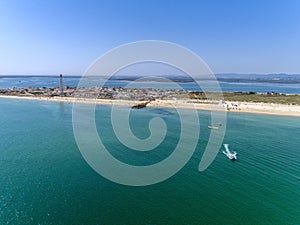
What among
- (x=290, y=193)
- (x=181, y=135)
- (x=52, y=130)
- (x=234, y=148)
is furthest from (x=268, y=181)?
(x=52, y=130)

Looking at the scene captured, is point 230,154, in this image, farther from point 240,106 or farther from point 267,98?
point 267,98

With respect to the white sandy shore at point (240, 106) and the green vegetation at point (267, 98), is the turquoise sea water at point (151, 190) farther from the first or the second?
the green vegetation at point (267, 98)

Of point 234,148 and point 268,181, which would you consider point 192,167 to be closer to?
point 268,181

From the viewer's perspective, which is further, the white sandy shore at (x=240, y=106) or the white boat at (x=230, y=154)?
the white sandy shore at (x=240, y=106)

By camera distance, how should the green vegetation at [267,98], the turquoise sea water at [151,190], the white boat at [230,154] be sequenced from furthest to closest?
the green vegetation at [267,98]
the white boat at [230,154]
the turquoise sea water at [151,190]

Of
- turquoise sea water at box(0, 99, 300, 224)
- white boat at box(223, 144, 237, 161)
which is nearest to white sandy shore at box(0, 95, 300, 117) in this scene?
turquoise sea water at box(0, 99, 300, 224)

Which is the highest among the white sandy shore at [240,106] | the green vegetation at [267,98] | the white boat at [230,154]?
the green vegetation at [267,98]

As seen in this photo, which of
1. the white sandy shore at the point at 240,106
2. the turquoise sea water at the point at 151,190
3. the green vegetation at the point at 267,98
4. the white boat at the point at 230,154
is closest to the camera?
the turquoise sea water at the point at 151,190

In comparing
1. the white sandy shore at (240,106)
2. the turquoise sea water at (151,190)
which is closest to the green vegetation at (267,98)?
the white sandy shore at (240,106)

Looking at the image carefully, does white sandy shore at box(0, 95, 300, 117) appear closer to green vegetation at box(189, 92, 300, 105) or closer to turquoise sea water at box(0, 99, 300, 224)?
green vegetation at box(189, 92, 300, 105)
